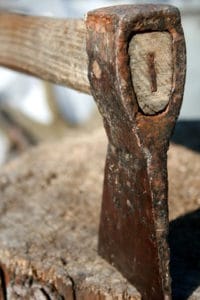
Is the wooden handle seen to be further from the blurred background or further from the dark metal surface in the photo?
the blurred background

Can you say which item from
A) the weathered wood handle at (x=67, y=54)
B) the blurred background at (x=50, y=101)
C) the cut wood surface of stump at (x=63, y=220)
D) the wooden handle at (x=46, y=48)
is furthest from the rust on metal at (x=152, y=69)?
the blurred background at (x=50, y=101)

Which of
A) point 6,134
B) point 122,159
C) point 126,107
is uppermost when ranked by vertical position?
point 126,107

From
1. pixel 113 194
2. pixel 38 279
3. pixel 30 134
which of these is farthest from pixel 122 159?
pixel 30 134

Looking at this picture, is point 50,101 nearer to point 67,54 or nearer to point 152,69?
point 67,54

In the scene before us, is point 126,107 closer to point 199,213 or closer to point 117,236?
point 117,236

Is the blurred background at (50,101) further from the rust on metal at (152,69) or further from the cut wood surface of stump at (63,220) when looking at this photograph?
the rust on metal at (152,69)

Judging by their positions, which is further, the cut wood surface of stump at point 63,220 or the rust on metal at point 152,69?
the cut wood surface of stump at point 63,220
